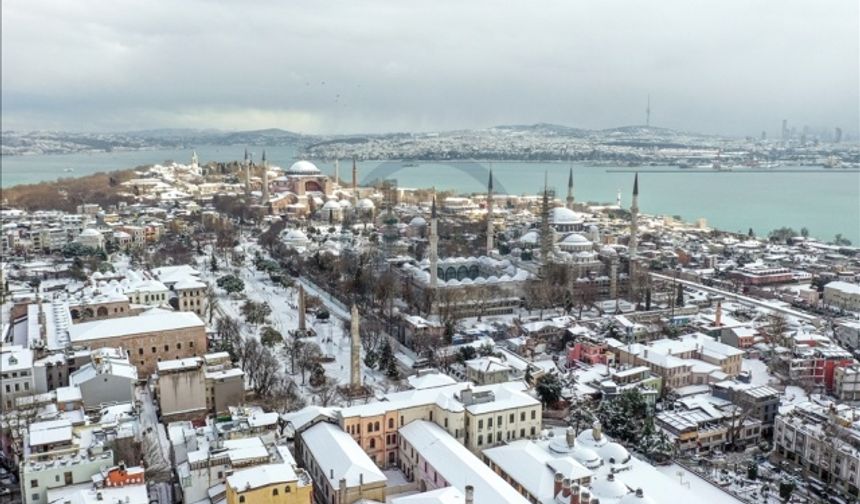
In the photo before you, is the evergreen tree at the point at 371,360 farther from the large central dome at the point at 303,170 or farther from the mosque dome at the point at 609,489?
the large central dome at the point at 303,170

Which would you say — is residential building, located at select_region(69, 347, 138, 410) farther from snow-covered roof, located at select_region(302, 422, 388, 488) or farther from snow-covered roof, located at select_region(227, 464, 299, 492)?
snow-covered roof, located at select_region(227, 464, 299, 492)

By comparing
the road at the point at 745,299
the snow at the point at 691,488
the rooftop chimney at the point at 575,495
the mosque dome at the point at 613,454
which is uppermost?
the rooftop chimney at the point at 575,495

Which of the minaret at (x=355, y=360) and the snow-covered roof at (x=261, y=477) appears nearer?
the snow-covered roof at (x=261, y=477)

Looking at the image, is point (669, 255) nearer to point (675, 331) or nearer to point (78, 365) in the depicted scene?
point (675, 331)

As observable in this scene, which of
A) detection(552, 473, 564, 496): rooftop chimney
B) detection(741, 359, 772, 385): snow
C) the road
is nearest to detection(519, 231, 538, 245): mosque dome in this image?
the road

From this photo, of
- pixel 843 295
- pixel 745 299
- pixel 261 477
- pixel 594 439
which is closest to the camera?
pixel 261 477

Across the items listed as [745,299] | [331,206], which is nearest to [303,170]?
[331,206]

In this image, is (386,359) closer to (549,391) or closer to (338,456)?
(549,391)

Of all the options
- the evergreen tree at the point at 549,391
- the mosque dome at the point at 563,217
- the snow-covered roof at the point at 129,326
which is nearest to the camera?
A: the evergreen tree at the point at 549,391

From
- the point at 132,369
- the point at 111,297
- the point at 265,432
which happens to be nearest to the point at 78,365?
the point at 132,369

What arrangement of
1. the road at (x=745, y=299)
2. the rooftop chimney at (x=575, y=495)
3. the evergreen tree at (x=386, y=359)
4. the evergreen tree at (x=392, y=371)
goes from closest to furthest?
1. the rooftop chimney at (x=575, y=495)
2. the evergreen tree at (x=392, y=371)
3. the evergreen tree at (x=386, y=359)
4. the road at (x=745, y=299)

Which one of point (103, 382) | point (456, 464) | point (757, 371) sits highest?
point (103, 382)

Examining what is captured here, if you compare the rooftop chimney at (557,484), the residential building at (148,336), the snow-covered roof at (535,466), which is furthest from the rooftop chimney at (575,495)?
the residential building at (148,336)
